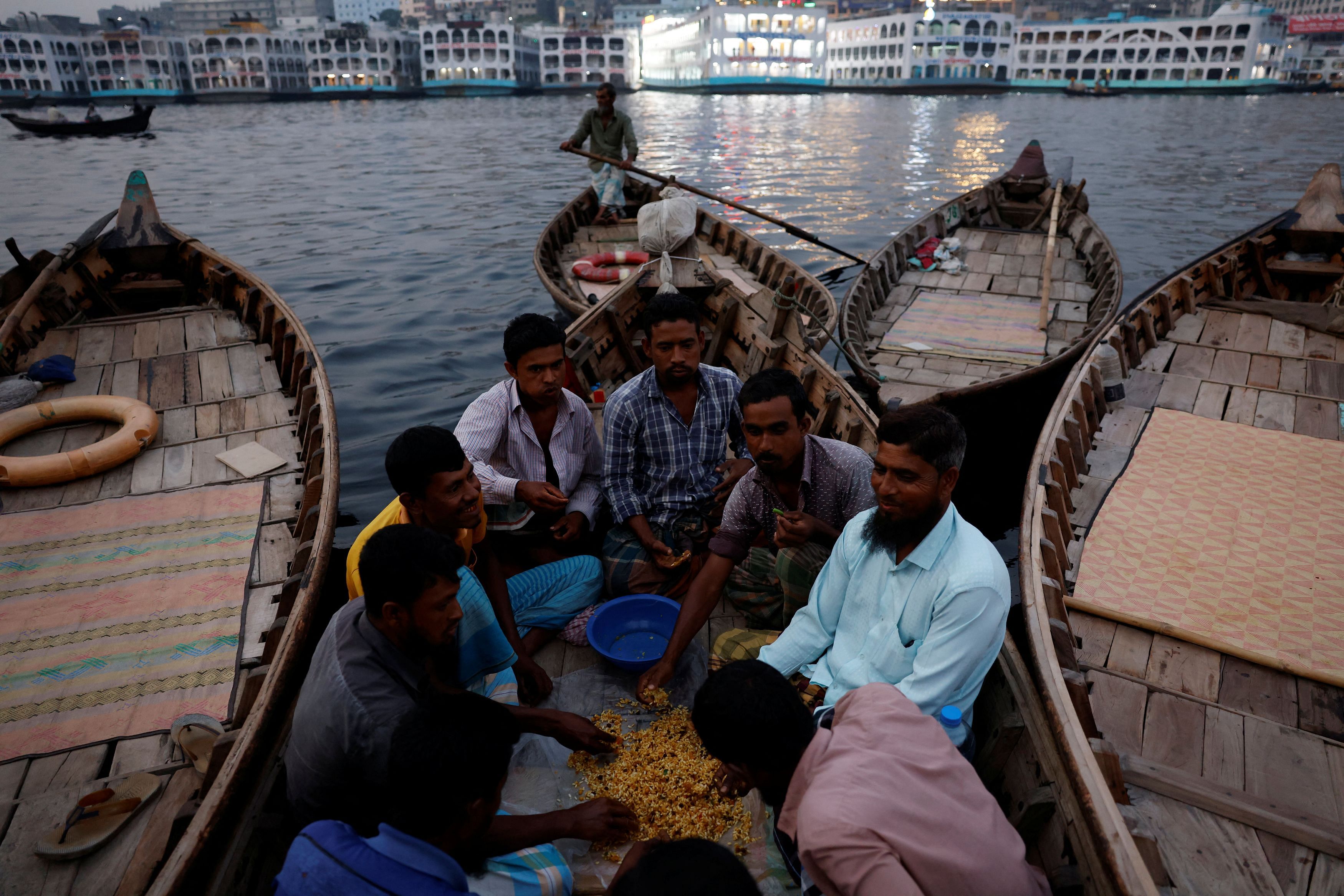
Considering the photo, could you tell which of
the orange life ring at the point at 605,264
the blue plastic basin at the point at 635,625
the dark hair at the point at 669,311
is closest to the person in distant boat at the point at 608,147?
the orange life ring at the point at 605,264

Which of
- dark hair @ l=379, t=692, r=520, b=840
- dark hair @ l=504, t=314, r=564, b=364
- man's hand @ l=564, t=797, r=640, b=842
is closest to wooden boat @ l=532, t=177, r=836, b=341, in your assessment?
dark hair @ l=504, t=314, r=564, b=364

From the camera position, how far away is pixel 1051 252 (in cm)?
934

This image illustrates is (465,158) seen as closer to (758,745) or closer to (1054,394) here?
(1054,394)

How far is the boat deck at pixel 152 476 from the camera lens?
2625mm

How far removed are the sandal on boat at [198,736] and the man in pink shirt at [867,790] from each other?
2.19 m

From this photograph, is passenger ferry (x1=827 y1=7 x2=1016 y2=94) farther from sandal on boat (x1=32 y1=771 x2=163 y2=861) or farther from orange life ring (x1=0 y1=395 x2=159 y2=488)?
→ sandal on boat (x1=32 y1=771 x2=163 y2=861)

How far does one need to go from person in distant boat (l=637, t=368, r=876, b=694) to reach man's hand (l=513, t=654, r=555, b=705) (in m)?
0.47

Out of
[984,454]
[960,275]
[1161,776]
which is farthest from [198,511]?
[960,275]

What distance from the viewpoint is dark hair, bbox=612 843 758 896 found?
139 centimetres

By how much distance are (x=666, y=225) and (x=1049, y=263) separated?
4.86m

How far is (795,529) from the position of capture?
316cm

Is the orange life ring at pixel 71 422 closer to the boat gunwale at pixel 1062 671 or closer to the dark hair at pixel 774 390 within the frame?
the dark hair at pixel 774 390

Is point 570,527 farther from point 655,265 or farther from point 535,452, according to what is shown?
point 655,265

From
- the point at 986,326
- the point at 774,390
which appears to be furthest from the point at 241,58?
the point at 774,390
